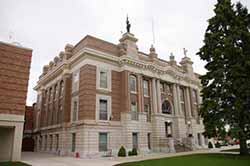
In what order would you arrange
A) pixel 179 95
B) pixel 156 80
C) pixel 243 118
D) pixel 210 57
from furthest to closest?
pixel 179 95, pixel 156 80, pixel 210 57, pixel 243 118

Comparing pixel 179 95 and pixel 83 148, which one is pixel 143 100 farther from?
pixel 83 148

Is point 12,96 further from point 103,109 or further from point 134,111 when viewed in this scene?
point 134,111

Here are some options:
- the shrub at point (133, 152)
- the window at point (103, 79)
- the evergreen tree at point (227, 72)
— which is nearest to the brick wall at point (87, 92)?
the window at point (103, 79)

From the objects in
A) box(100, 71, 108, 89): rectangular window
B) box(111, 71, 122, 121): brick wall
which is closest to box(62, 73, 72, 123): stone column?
box(100, 71, 108, 89): rectangular window

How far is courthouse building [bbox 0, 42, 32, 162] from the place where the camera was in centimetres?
1675

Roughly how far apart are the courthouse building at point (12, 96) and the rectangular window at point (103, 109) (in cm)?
807

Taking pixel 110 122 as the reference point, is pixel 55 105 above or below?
above

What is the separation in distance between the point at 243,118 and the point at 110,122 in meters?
12.7

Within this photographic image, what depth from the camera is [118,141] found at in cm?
2342

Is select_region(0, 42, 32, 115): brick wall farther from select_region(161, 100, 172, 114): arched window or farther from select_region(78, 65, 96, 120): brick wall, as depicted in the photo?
select_region(161, 100, 172, 114): arched window

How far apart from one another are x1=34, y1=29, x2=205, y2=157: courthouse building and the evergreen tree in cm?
908

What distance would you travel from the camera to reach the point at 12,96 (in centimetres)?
1739

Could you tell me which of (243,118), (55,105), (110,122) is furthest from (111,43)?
(243,118)

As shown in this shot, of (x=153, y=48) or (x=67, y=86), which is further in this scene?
(x=153, y=48)
